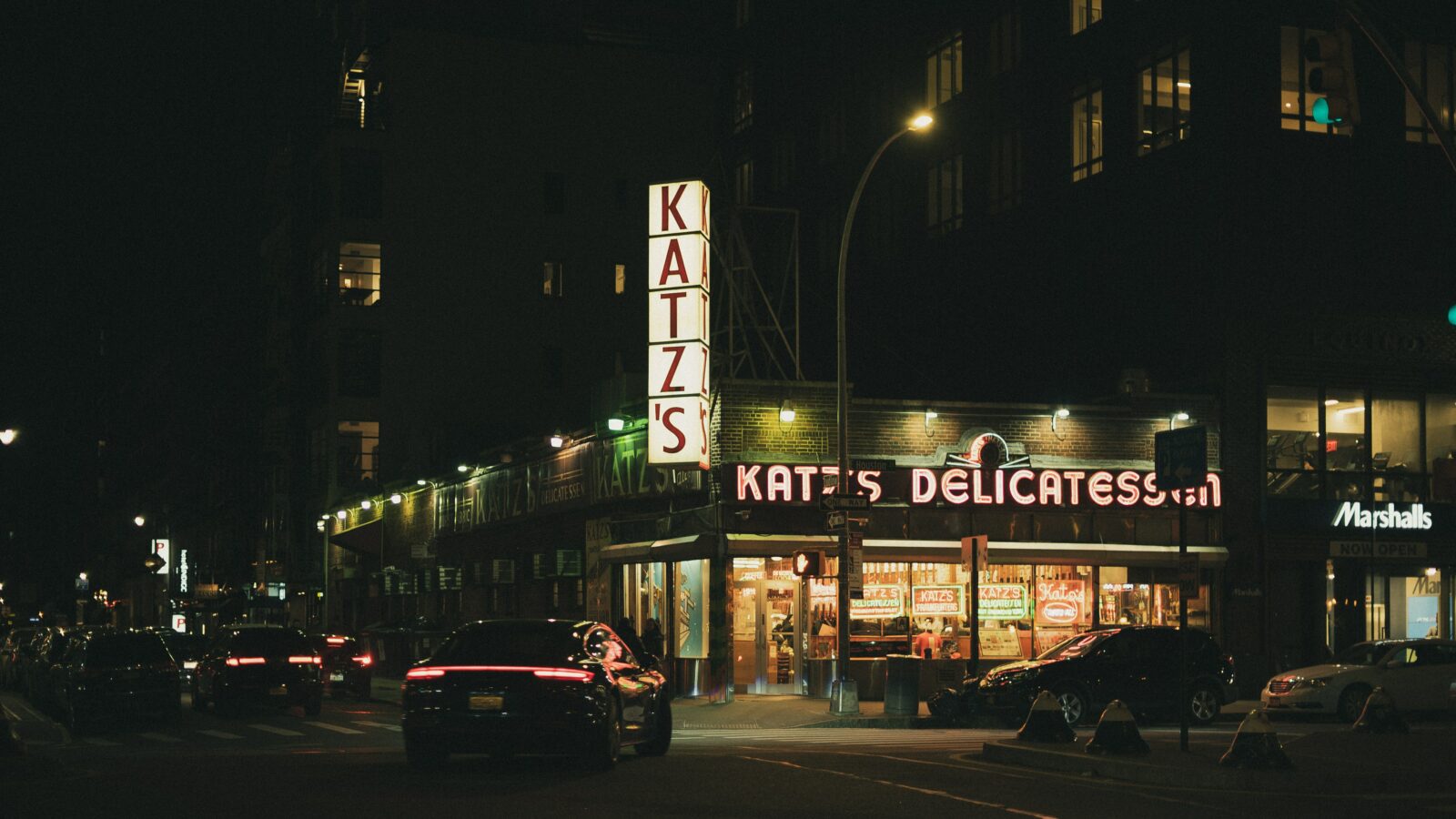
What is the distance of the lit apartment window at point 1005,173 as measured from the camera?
4381 cm

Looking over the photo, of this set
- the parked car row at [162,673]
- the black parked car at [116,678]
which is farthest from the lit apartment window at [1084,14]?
the black parked car at [116,678]

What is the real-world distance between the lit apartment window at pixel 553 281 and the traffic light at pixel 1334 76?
51237 millimetres

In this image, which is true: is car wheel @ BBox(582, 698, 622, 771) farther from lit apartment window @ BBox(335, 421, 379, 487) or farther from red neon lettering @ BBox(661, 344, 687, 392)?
lit apartment window @ BBox(335, 421, 379, 487)

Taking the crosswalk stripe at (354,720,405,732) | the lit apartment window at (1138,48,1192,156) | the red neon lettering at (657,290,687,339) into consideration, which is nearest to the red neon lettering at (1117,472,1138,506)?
the lit apartment window at (1138,48,1192,156)

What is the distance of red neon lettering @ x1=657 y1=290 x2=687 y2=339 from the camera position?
3422cm

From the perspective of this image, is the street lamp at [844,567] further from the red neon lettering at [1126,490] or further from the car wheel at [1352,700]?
the red neon lettering at [1126,490]

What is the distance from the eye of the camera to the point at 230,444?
84750 millimetres

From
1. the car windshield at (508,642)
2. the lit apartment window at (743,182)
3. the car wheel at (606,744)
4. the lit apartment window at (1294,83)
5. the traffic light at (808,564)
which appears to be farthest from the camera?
the lit apartment window at (743,182)

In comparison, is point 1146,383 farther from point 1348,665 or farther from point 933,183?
point 933,183

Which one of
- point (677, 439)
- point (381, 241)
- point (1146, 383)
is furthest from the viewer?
point (381, 241)

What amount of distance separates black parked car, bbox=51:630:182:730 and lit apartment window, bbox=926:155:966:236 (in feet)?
82.3

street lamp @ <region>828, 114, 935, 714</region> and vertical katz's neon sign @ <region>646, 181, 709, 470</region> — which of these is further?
vertical katz's neon sign @ <region>646, 181, 709, 470</region>

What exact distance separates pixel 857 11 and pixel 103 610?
5283 cm

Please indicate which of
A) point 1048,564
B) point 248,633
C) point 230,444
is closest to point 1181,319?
point 1048,564
